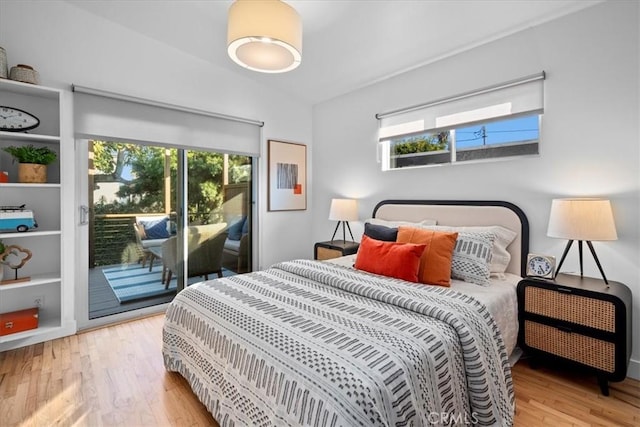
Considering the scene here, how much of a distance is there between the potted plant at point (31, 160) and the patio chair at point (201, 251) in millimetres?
1176

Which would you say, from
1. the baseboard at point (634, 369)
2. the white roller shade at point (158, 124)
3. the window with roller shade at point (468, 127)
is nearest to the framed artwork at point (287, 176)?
the white roller shade at point (158, 124)

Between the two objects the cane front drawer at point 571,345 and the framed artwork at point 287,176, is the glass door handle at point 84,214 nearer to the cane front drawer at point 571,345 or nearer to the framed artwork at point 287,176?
the framed artwork at point 287,176

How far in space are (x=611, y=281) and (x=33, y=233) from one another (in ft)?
13.4

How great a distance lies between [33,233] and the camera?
228 centimetres

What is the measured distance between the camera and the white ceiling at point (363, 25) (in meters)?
2.31

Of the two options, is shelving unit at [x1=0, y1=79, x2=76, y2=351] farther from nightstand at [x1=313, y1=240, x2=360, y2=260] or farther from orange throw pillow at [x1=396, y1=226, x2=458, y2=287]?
orange throw pillow at [x1=396, y1=226, x2=458, y2=287]

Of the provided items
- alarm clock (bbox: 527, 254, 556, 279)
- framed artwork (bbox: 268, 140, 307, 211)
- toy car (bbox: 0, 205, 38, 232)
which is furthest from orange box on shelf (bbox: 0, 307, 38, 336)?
alarm clock (bbox: 527, 254, 556, 279)

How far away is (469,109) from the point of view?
2.81m

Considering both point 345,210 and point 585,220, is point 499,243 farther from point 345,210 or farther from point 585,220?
point 345,210

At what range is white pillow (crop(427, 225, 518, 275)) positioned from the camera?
7.83 feet

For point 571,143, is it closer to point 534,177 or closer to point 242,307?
point 534,177

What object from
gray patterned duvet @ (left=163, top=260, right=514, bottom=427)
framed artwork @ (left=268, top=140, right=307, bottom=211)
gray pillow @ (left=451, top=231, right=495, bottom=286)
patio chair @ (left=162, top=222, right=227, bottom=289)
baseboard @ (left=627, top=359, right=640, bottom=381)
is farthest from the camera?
framed artwork @ (left=268, top=140, right=307, bottom=211)

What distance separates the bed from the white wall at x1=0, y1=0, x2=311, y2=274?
2.06 meters

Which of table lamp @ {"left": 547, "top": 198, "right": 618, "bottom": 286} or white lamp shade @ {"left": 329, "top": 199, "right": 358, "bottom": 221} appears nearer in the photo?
table lamp @ {"left": 547, "top": 198, "right": 618, "bottom": 286}
